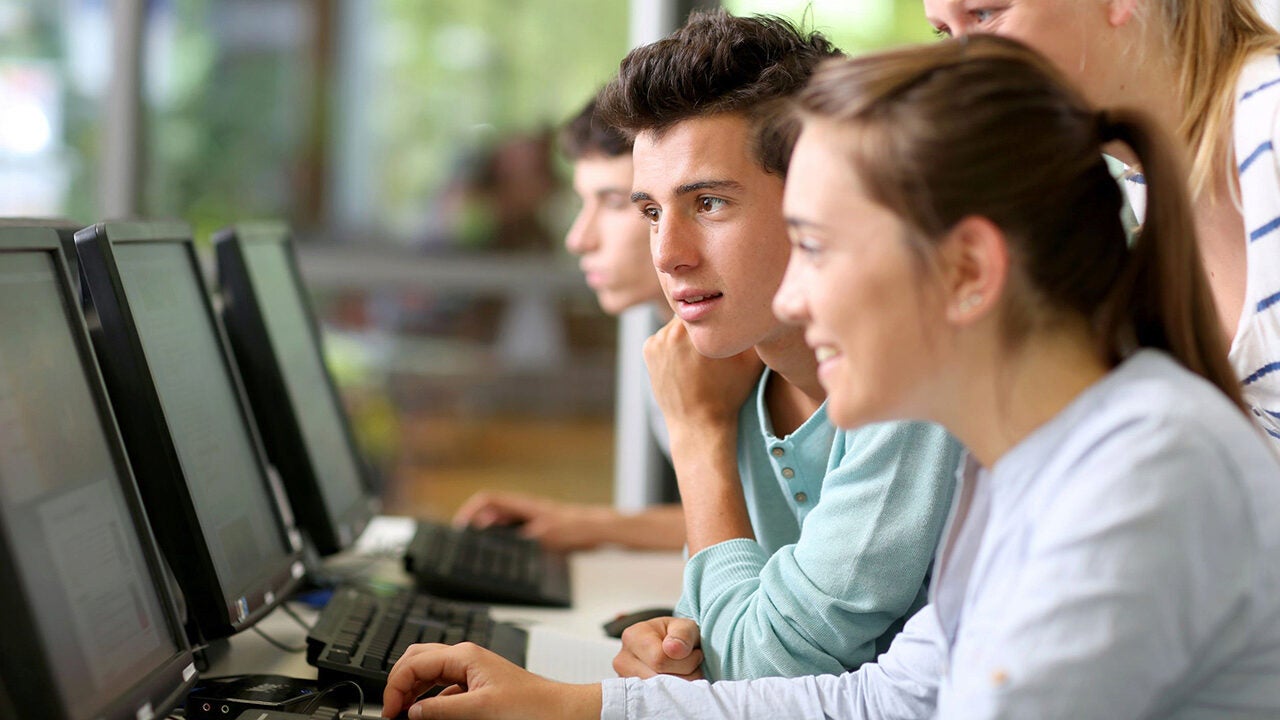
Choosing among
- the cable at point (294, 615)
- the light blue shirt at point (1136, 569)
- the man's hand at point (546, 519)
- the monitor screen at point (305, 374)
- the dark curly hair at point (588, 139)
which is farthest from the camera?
the dark curly hair at point (588, 139)

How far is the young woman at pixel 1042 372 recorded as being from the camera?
29.7 inches

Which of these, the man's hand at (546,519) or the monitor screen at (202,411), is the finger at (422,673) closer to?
the monitor screen at (202,411)

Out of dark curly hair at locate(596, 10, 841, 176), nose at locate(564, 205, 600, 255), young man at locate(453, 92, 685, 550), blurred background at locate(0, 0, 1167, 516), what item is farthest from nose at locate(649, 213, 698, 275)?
blurred background at locate(0, 0, 1167, 516)

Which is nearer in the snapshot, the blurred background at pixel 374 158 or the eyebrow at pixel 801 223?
the eyebrow at pixel 801 223

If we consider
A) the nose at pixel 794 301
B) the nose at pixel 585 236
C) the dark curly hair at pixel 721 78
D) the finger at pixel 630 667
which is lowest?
the finger at pixel 630 667

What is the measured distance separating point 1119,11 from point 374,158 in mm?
2548

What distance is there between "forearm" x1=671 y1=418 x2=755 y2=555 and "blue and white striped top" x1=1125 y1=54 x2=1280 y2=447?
54 cm

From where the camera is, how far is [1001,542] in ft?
2.80

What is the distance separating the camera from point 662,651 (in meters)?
1.25

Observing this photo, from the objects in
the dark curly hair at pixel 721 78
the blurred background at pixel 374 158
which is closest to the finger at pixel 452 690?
the dark curly hair at pixel 721 78

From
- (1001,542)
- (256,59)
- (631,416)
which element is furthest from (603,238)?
(256,59)

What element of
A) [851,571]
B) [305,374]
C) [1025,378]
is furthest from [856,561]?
[305,374]

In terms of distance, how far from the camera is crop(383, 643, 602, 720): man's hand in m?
1.06

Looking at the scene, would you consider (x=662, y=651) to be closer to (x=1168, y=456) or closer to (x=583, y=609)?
(x=583, y=609)
